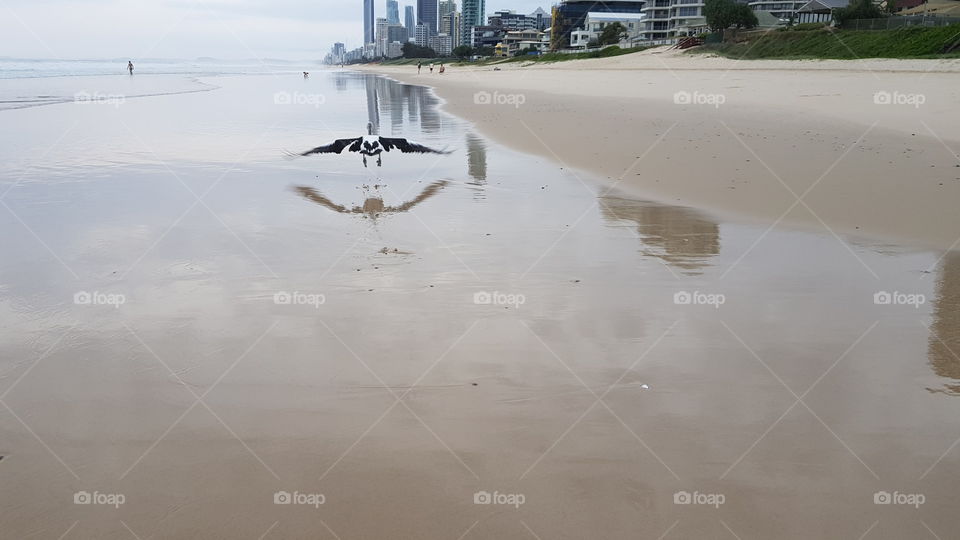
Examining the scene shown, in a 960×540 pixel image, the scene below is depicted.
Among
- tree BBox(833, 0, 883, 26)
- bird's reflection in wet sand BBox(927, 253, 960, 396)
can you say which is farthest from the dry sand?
tree BBox(833, 0, 883, 26)

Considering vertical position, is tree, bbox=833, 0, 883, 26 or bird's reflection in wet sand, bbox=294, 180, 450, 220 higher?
tree, bbox=833, 0, 883, 26

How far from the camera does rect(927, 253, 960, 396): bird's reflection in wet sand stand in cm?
447

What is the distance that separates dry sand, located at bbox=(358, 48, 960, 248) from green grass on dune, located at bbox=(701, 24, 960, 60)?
254 cm

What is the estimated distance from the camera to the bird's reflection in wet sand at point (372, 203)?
30.9 feet

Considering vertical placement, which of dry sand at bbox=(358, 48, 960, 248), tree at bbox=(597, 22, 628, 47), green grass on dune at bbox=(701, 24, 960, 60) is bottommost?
dry sand at bbox=(358, 48, 960, 248)

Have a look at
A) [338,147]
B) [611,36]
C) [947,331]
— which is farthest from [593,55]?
[947,331]

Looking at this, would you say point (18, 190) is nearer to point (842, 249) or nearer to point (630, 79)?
point (842, 249)

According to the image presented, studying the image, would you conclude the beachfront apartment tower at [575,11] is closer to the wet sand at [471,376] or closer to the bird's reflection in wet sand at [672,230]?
the bird's reflection in wet sand at [672,230]

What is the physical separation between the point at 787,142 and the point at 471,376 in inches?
477

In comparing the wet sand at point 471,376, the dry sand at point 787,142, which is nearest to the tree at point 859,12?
the dry sand at point 787,142

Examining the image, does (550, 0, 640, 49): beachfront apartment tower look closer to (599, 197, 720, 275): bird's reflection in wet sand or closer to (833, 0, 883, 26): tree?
(833, 0, 883, 26): tree

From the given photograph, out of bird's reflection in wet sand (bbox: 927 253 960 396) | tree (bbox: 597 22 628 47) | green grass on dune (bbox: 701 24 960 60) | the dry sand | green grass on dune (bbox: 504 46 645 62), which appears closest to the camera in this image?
bird's reflection in wet sand (bbox: 927 253 960 396)

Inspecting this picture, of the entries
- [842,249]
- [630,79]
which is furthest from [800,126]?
[630,79]

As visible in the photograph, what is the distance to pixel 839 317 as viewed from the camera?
5.50 metres
